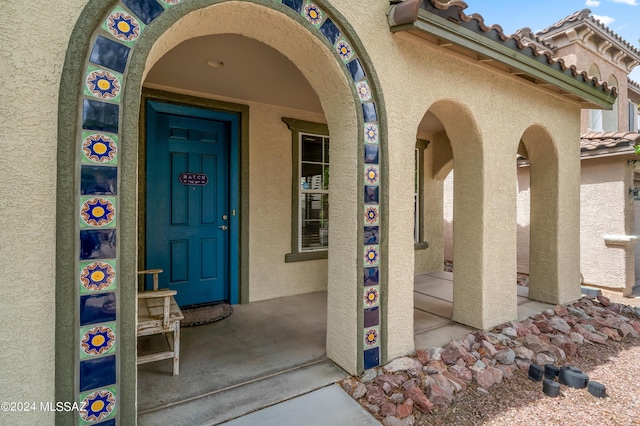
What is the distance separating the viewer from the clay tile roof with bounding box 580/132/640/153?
219 inches

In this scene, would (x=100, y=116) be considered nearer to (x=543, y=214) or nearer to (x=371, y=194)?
(x=371, y=194)

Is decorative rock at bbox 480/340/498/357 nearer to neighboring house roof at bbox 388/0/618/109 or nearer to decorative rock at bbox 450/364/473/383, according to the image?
decorative rock at bbox 450/364/473/383

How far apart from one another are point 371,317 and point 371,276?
0.35m

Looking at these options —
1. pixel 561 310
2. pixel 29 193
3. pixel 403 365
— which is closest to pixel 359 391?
pixel 403 365

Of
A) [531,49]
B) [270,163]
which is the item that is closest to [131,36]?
[270,163]

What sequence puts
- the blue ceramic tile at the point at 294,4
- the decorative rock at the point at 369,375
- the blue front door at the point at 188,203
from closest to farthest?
the blue ceramic tile at the point at 294,4, the decorative rock at the point at 369,375, the blue front door at the point at 188,203

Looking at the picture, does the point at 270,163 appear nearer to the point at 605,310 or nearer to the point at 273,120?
the point at 273,120

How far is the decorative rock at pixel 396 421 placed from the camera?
227 centimetres

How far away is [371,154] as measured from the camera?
2850 millimetres

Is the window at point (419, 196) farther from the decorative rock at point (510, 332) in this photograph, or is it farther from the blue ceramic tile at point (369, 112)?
the blue ceramic tile at point (369, 112)

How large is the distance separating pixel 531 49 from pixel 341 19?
8.18 feet

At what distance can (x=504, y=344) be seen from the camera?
3.52 metres

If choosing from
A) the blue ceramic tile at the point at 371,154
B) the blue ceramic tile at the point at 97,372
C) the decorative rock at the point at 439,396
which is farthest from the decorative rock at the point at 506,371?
the blue ceramic tile at the point at 97,372

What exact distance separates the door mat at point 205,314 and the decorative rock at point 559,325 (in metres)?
3.96
